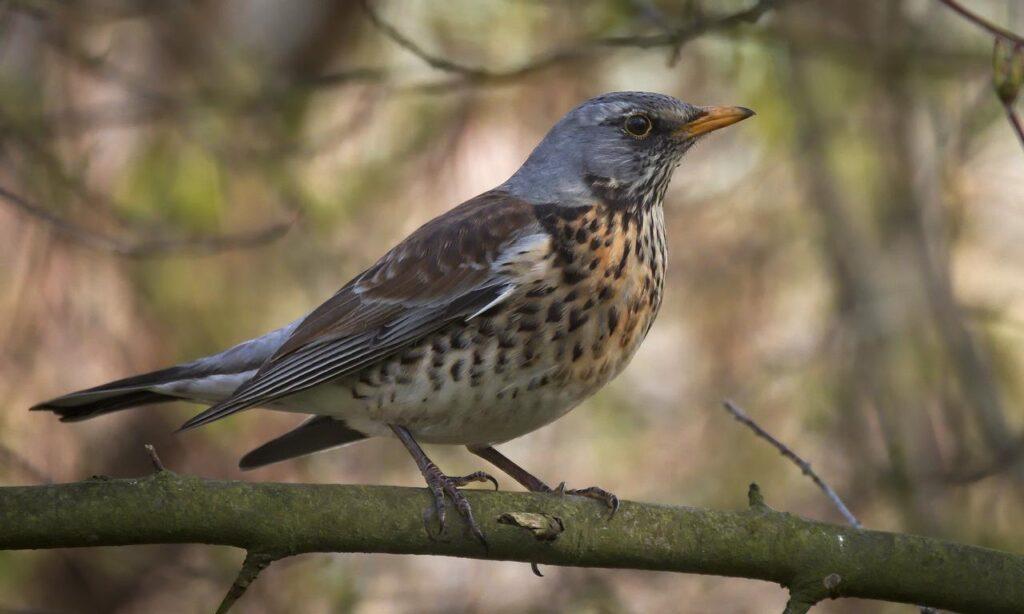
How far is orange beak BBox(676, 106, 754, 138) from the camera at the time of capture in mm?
4156

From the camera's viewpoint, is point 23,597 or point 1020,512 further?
point 23,597

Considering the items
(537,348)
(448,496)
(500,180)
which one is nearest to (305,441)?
(537,348)

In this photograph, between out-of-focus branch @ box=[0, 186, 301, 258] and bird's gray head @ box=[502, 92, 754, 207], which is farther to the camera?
bird's gray head @ box=[502, 92, 754, 207]

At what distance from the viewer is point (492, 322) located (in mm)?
3920

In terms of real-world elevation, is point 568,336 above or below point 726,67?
below

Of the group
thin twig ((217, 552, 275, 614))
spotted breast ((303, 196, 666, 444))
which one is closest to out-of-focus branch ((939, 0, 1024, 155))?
spotted breast ((303, 196, 666, 444))

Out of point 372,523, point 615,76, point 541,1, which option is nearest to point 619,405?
point 615,76

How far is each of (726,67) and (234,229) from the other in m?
2.75

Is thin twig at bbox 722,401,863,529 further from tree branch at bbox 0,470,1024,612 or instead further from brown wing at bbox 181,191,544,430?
brown wing at bbox 181,191,544,430

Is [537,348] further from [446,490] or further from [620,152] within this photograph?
[620,152]

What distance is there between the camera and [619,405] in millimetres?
6660

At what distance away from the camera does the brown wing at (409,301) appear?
406cm

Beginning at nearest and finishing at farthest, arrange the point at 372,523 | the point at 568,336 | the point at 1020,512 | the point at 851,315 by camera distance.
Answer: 1. the point at 372,523
2. the point at 568,336
3. the point at 1020,512
4. the point at 851,315

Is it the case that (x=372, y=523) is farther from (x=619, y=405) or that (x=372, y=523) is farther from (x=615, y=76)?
(x=615, y=76)
